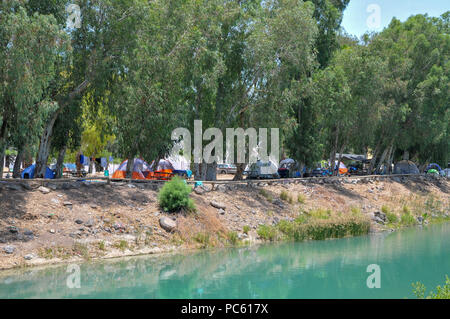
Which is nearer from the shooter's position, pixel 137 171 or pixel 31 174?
pixel 31 174

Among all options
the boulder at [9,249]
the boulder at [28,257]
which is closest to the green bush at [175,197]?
the boulder at [28,257]

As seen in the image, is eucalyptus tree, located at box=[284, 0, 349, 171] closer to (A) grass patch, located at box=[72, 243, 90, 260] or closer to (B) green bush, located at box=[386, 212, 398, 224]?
(B) green bush, located at box=[386, 212, 398, 224]

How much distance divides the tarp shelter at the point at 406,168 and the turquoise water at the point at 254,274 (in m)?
26.6

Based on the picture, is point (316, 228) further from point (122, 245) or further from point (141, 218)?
point (122, 245)

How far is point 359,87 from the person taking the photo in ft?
111

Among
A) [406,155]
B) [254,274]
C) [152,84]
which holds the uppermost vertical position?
[152,84]

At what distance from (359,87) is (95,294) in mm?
25959

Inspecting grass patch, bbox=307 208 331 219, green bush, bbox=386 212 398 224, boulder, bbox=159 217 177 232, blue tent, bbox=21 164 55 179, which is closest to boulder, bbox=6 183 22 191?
boulder, bbox=159 217 177 232

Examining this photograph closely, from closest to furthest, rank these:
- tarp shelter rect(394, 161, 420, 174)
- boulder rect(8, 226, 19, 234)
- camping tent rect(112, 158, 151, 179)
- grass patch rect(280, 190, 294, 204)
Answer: boulder rect(8, 226, 19, 234) → grass patch rect(280, 190, 294, 204) → camping tent rect(112, 158, 151, 179) → tarp shelter rect(394, 161, 420, 174)

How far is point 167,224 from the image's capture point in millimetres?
19391

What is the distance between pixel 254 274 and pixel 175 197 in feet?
19.5

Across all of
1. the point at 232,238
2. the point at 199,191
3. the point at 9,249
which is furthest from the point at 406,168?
the point at 9,249

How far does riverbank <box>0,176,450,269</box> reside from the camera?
16.2 metres
